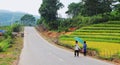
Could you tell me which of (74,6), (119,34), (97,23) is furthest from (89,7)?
(74,6)

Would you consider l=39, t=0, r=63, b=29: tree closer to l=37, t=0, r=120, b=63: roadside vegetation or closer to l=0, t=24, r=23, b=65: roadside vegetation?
l=37, t=0, r=120, b=63: roadside vegetation

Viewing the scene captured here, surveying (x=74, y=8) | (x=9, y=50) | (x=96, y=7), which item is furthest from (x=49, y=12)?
(x=9, y=50)

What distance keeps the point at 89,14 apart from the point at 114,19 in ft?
52.3

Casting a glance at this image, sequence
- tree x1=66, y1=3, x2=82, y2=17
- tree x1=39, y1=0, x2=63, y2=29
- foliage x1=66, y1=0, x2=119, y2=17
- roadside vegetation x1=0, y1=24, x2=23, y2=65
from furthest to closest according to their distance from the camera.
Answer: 1. tree x1=66, y1=3, x2=82, y2=17
2. tree x1=39, y1=0, x2=63, y2=29
3. foliage x1=66, y1=0, x2=119, y2=17
4. roadside vegetation x1=0, y1=24, x2=23, y2=65

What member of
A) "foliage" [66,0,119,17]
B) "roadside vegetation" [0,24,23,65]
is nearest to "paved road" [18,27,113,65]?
"roadside vegetation" [0,24,23,65]

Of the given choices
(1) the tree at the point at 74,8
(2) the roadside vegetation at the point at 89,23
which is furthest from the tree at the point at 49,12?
(1) the tree at the point at 74,8

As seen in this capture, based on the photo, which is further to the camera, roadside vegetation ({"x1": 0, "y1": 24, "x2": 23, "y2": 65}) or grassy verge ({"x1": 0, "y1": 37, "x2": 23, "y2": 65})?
roadside vegetation ({"x1": 0, "y1": 24, "x2": 23, "y2": 65})

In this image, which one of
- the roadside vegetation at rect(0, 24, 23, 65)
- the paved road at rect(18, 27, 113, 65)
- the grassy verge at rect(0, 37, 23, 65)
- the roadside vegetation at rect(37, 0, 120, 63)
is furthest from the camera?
the roadside vegetation at rect(37, 0, 120, 63)

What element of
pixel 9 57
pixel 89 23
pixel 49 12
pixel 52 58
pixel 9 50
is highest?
pixel 49 12

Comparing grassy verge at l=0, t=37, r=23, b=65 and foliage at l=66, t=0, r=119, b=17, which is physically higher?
foliage at l=66, t=0, r=119, b=17

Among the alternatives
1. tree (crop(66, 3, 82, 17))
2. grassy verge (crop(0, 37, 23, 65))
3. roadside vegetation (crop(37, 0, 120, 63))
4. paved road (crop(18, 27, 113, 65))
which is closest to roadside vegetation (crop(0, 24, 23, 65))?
grassy verge (crop(0, 37, 23, 65))

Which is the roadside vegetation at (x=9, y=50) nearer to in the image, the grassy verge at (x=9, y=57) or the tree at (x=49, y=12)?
the grassy verge at (x=9, y=57)

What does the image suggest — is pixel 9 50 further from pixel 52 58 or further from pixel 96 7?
pixel 96 7

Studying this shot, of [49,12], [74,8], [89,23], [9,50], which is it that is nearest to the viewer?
[9,50]
